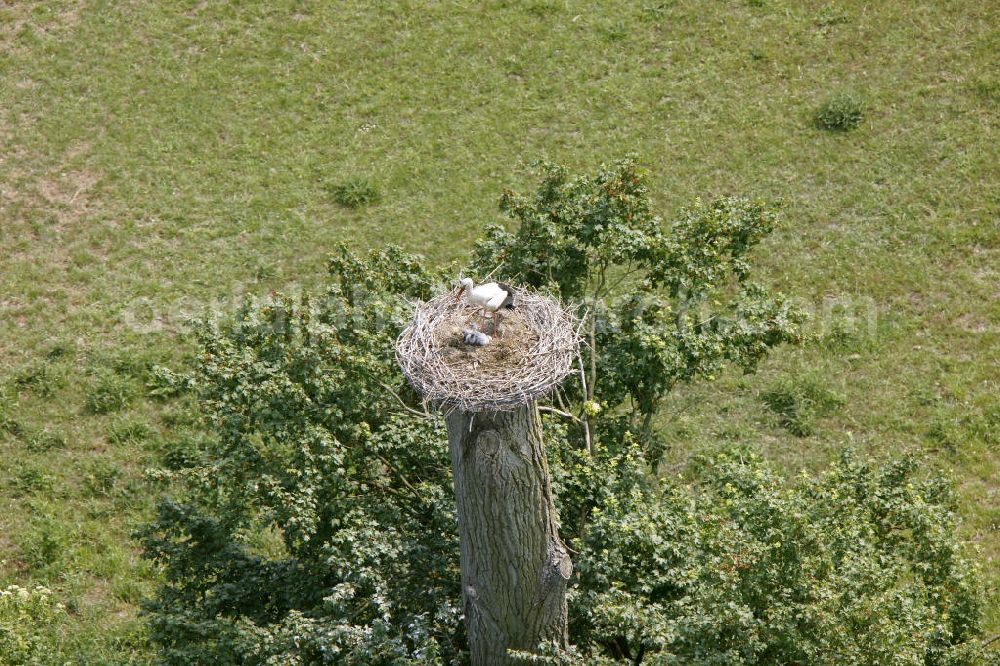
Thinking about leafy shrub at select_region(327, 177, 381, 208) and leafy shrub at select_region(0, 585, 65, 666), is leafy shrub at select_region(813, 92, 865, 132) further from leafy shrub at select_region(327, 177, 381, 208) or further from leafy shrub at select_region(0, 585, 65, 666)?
leafy shrub at select_region(0, 585, 65, 666)

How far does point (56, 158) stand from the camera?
20.4m

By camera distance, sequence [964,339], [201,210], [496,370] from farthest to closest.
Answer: [201,210] < [964,339] < [496,370]

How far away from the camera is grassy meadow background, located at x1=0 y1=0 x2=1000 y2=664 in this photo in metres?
16.0

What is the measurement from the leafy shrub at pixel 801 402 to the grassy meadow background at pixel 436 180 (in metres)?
0.04

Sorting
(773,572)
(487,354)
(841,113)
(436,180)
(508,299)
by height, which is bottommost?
(773,572)

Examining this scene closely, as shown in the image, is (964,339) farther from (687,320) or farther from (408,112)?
(408,112)

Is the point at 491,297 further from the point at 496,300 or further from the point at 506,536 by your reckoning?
the point at 506,536

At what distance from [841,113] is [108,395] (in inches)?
477

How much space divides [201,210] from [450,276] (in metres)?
8.04

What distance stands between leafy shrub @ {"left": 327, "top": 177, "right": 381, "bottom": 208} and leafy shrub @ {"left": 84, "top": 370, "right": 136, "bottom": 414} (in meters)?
4.71

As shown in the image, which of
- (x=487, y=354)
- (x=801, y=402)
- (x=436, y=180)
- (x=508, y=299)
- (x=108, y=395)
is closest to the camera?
(x=487, y=354)

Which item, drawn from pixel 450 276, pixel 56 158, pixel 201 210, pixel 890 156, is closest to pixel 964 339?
pixel 890 156

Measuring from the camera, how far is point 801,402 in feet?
53.7

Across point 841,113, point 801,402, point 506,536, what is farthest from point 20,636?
point 841,113
